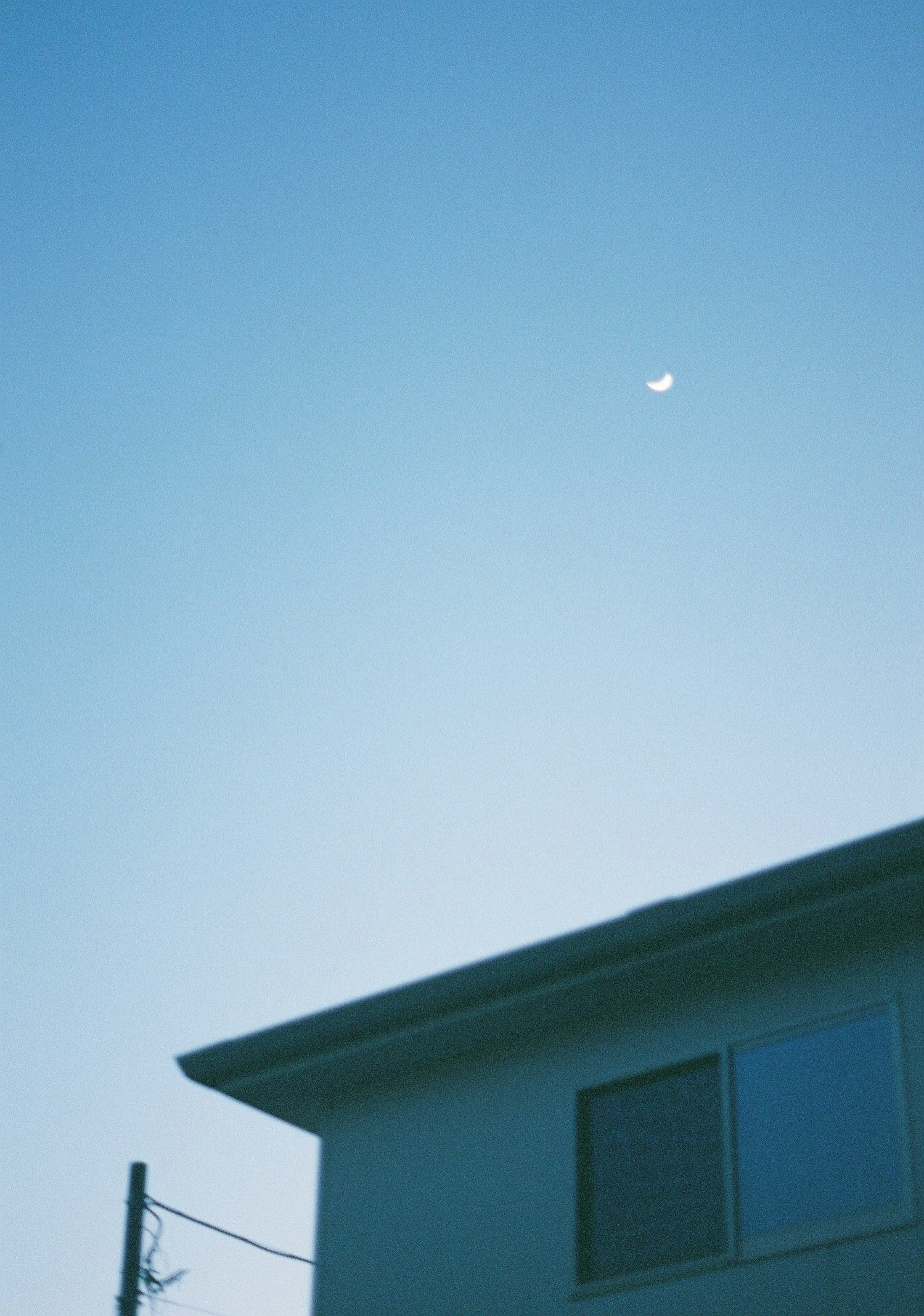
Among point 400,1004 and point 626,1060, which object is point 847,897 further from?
point 400,1004

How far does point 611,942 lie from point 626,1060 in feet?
3.00

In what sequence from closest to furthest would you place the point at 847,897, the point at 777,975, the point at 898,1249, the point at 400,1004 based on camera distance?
the point at 898,1249
the point at 847,897
the point at 777,975
the point at 400,1004

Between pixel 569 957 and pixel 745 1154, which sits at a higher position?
pixel 569 957

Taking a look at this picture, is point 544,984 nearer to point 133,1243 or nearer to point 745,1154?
point 745,1154

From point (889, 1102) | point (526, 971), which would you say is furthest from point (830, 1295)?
point (526, 971)

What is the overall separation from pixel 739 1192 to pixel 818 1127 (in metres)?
0.60

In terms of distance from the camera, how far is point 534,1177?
430 inches

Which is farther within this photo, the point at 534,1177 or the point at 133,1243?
the point at 133,1243

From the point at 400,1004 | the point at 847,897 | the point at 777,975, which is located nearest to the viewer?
the point at 847,897

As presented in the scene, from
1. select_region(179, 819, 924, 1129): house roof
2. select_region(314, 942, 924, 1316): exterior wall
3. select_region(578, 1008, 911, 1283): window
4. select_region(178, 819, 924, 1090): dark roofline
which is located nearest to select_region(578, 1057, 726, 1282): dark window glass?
select_region(578, 1008, 911, 1283): window

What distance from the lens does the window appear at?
9656 millimetres

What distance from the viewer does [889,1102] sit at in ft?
31.8

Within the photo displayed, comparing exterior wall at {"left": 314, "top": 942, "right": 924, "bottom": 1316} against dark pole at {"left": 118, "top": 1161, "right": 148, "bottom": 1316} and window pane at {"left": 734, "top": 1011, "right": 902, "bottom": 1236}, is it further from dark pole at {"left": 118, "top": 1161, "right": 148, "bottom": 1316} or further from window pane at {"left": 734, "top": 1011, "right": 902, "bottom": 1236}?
dark pole at {"left": 118, "top": 1161, "right": 148, "bottom": 1316}

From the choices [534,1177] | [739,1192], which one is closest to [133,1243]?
[534,1177]
